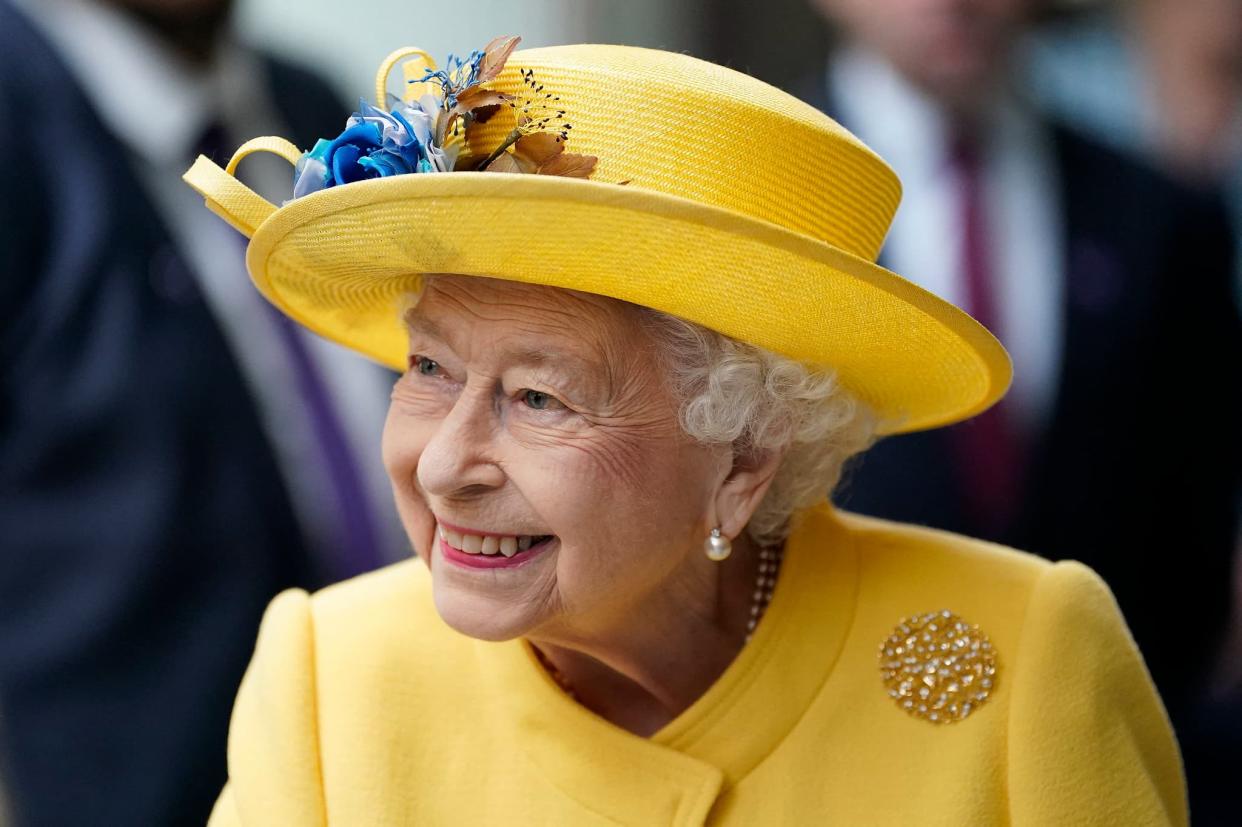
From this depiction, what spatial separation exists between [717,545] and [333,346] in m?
2.16

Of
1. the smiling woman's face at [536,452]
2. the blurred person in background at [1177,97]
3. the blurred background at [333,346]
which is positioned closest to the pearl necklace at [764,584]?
the smiling woman's face at [536,452]

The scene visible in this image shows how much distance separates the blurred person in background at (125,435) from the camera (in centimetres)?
355

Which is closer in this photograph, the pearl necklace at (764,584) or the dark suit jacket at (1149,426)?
the pearl necklace at (764,584)

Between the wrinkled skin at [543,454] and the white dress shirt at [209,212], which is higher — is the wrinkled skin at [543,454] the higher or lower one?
the higher one

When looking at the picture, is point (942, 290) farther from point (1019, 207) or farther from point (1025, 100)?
point (1025, 100)

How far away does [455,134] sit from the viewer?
1894mm

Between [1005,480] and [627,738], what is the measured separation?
2221 mm

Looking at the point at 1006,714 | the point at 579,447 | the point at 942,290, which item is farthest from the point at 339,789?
the point at 942,290

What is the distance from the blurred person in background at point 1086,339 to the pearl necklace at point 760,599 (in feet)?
5.73

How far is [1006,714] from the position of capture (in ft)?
7.14

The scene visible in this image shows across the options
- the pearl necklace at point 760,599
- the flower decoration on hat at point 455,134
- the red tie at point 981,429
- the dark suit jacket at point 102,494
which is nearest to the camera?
the flower decoration on hat at point 455,134

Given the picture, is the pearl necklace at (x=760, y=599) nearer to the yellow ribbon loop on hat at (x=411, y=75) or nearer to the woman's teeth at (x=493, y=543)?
the woman's teeth at (x=493, y=543)

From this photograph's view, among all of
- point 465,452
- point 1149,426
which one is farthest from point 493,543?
point 1149,426

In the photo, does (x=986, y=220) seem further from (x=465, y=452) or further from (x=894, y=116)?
(x=465, y=452)
